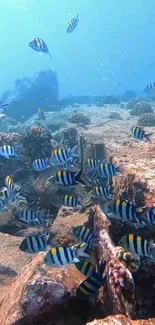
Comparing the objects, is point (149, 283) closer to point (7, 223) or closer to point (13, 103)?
point (7, 223)

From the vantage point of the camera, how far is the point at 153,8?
176375 millimetres

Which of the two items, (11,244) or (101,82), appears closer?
(11,244)

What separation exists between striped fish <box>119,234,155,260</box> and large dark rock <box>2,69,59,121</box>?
91.9ft

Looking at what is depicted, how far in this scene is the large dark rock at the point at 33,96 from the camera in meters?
31.1

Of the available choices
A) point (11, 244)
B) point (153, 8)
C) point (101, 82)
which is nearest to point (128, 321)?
point (11, 244)

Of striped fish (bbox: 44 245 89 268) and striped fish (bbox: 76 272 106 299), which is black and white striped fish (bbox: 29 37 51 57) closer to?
striped fish (bbox: 44 245 89 268)

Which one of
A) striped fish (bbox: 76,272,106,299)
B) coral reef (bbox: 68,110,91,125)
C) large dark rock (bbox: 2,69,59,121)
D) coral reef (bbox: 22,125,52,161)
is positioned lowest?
striped fish (bbox: 76,272,106,299)

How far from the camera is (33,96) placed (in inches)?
1253

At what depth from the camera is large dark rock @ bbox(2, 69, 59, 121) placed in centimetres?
3112

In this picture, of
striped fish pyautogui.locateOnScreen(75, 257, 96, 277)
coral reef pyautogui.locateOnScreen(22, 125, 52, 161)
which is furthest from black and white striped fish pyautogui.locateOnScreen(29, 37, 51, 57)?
striped fish pyautogui.locateOnScreen(75, 257, 96, 277)

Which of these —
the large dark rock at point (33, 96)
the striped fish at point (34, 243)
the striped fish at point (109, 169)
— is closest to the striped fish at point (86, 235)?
the striped fish at point (34, 243)

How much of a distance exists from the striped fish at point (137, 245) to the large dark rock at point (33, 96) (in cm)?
2802

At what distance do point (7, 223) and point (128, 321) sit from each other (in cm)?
605

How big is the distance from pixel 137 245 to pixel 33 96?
97.7ft
